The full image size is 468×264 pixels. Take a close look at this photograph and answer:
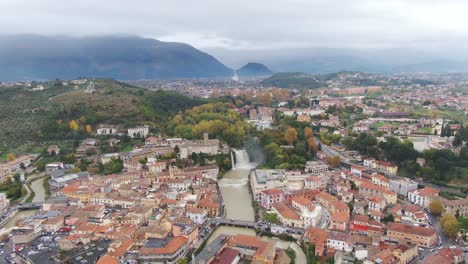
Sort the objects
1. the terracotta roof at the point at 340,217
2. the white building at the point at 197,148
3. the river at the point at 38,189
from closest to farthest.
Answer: the terracotta roof at the point at 340,217 → the river at the point at 38,189 → the white building at the point at 197,148

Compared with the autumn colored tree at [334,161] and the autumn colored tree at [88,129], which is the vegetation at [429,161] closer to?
the autumn colored tree at [334,161]

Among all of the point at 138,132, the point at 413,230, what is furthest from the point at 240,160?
the point at 413,230

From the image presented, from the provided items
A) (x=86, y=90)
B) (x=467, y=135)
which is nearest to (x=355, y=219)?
(x=467, y=135)

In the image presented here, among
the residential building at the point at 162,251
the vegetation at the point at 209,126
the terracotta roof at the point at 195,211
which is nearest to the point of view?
the residential building at the point at 162,251

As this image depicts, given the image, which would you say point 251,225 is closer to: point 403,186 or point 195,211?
point 195,211

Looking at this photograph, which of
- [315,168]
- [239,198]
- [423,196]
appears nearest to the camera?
[423,196]

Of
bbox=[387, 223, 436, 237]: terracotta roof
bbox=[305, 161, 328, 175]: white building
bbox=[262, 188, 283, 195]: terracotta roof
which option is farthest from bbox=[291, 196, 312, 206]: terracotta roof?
bbox=[305, 161, 328, 175]: white building

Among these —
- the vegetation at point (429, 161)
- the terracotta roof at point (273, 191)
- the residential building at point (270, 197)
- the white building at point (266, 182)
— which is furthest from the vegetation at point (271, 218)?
the vegetation at point (429, 161)
